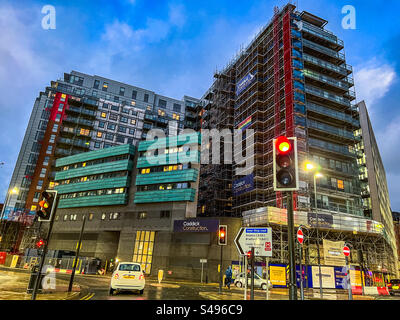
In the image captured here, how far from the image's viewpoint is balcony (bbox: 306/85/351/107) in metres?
48.0

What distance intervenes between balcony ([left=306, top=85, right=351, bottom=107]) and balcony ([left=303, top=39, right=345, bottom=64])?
7891 millimetres

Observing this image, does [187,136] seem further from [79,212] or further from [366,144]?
[366,144]

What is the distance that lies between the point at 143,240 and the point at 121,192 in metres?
12.2

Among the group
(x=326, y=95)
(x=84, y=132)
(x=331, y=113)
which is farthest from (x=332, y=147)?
(x=84, y=132)

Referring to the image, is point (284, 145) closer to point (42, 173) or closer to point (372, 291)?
point (372, 291)

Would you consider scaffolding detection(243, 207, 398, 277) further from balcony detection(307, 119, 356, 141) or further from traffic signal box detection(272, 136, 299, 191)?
traffic signal box detection(272, 136, 299, 191)

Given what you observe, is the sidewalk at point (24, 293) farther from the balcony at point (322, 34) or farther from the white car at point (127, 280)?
the balcony at point (322, 34)

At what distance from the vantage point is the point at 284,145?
5.82m

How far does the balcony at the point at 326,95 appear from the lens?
48.0m

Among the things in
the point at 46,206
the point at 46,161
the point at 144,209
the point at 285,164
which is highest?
the point at 46,161

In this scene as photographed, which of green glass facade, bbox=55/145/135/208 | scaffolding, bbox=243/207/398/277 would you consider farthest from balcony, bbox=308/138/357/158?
green glass facade, bbox=55/145/135/208

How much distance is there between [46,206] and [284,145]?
336 inches

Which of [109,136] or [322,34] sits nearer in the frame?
[322,34]

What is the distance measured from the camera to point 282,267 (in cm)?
3080
